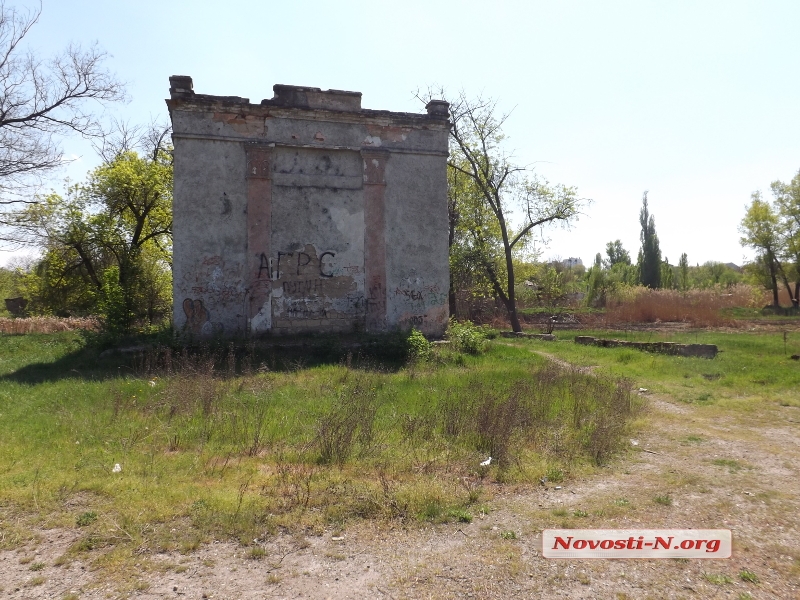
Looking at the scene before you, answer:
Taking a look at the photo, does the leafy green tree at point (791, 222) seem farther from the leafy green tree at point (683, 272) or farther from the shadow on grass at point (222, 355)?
the shadow on grass at point (222, 355)

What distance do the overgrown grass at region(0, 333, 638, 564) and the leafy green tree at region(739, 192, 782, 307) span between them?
1293 inches

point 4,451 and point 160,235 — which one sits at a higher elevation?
point 160,235

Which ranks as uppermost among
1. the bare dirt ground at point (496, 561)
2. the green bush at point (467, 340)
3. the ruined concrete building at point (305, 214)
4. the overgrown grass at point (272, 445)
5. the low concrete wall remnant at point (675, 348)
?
the ruined concrete building at point (305, 214)

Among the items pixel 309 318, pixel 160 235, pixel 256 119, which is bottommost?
pixel 309 318

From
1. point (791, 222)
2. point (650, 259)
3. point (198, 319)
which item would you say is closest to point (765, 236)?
point (791, 222)

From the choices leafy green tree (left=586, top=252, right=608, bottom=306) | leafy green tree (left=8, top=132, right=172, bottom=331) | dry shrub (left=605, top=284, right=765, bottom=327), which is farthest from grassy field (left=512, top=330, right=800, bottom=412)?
leafy green tree (left=586, top=252, right=608, bottom=306)

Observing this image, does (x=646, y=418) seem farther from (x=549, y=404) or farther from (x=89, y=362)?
(x=89, y=362)

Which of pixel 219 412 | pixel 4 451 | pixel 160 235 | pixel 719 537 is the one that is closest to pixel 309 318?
pixel 219 412

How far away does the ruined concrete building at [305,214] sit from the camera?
13.0m

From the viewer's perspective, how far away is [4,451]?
5.77 metres

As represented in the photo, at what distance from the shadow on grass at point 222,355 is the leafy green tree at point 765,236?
33.7 m

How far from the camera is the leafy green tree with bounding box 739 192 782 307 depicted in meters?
35.9

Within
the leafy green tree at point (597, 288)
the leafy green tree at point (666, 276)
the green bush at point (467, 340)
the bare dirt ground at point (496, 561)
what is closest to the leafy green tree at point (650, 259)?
the leafy green tree at point (666, 276)

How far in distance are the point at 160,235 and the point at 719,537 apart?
81.2ft
